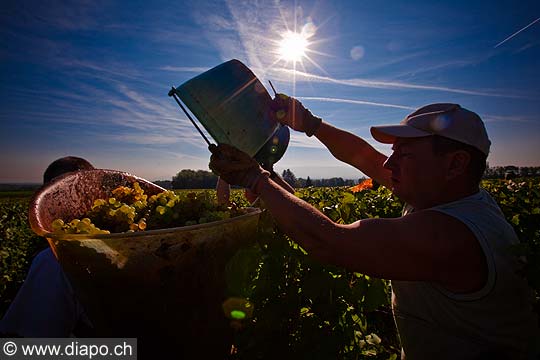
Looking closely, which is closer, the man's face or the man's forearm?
the man's forearm

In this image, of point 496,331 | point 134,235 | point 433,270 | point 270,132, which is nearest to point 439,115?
point 433,270

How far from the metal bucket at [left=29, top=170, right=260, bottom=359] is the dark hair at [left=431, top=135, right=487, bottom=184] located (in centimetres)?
119

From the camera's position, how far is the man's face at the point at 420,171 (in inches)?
67.8

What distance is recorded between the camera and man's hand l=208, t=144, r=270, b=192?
165 centimetres

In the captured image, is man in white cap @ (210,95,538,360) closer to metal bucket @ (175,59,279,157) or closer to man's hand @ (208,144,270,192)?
man's hand @ (208,144,270,192)

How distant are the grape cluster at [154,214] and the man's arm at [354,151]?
62.3 inches

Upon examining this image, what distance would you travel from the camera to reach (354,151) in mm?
2922

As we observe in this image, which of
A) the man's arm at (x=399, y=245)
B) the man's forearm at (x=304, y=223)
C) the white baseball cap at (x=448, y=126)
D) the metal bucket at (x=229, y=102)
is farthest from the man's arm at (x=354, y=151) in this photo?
the man's forearm at (x=304, y=223)

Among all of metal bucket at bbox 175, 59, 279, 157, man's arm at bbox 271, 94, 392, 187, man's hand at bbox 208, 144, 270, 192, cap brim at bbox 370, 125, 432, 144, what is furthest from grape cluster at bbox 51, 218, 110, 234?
man's arm at bbox 271, 94, 392, 187

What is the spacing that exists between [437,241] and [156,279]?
51.5 inches

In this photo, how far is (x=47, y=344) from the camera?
205cm

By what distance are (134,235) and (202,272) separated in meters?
0.38

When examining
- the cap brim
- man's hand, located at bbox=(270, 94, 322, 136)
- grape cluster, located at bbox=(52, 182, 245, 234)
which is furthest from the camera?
man's hand, located at bbox=(270, 94, 322, 136)

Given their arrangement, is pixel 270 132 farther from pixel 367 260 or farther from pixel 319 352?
pixel 319 352
